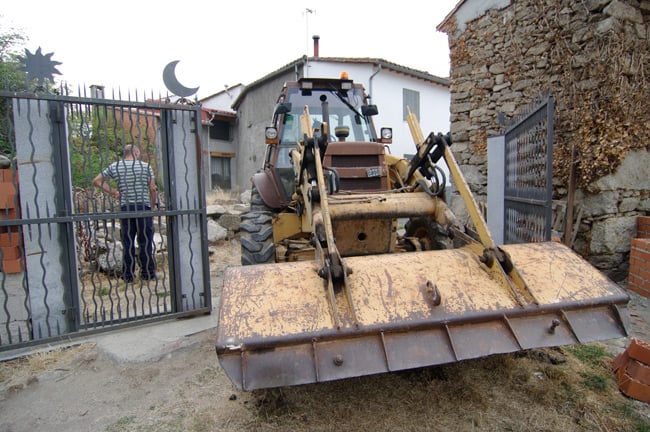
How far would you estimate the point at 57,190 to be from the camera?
3.39 metres

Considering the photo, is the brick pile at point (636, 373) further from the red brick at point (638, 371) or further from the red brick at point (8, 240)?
the red brick at point (8, 240)

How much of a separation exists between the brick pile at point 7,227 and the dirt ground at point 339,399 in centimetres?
94

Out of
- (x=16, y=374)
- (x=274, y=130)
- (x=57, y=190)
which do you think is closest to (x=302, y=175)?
(x=274, y=130)

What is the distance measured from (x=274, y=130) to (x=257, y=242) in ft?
4.38

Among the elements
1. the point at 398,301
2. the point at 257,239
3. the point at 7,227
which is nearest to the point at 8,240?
the point at 7,227

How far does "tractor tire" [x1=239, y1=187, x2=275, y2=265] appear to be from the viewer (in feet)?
12.6

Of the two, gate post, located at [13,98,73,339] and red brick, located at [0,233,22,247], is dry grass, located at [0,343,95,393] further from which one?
red brick, located at [0,233,22,247]

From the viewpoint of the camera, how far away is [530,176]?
14.2 feet

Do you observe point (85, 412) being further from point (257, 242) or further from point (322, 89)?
point (322, 89)

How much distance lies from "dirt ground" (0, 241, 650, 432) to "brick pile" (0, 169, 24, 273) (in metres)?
0.94

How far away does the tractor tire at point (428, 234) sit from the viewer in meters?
3.69

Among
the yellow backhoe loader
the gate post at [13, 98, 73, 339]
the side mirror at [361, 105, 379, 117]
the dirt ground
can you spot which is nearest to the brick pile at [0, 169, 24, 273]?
the gate post at [13, 98, 73, 339]

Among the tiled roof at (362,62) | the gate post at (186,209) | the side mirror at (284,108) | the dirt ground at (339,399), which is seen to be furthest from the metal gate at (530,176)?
the tiled roof at (362,62)

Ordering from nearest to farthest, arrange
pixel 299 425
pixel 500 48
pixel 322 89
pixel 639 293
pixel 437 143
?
pixel 299 425 → pixel 437 143 → pixel 639 293 → pixel 322 89 → pixel 500 48
